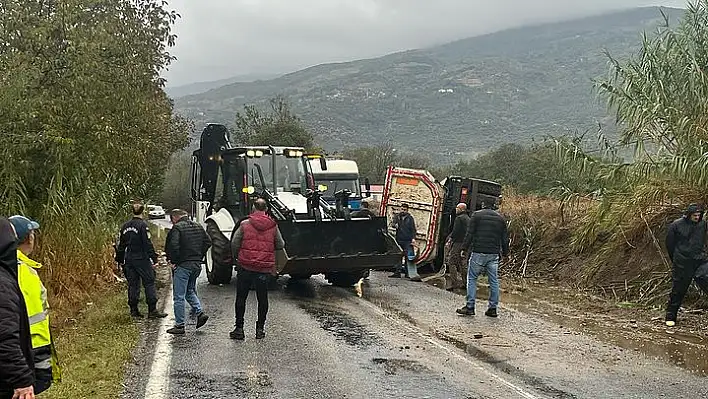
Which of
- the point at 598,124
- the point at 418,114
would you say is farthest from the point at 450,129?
the point at 598,124

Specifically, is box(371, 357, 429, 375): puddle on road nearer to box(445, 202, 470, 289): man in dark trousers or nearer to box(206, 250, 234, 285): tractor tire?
box(445, 202, 470, 289): man in dark trousers

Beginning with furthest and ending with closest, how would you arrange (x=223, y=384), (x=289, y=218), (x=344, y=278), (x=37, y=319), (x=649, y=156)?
(x=344, y=278) → (x=649, y=156) → (x=289, y=218) → (x=223, y=384) → (x=37, y=319)

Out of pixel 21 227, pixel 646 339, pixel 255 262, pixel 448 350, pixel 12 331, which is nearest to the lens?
pixel 12 331

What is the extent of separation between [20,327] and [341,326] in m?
7.03

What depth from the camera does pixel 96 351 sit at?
8.75m

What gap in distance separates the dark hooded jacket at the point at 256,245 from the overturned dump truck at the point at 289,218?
3083 millimetres

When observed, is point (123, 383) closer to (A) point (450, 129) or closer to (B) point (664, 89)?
(B) point (664, 89)

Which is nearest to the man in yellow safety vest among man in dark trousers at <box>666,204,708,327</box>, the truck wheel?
man in dark trousers at <box>666,204,708,327</box>

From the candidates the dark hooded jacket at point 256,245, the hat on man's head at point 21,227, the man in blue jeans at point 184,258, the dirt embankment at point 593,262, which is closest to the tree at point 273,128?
the dirt embankment at point 593,262

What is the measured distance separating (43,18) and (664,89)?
10.9 m

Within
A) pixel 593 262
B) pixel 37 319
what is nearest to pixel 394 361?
pixel 37 319

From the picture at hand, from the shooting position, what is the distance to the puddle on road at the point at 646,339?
911 centimetres

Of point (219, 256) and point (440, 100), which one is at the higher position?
point (440, 100)

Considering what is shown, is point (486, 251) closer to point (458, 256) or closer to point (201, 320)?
point (458, 256)
